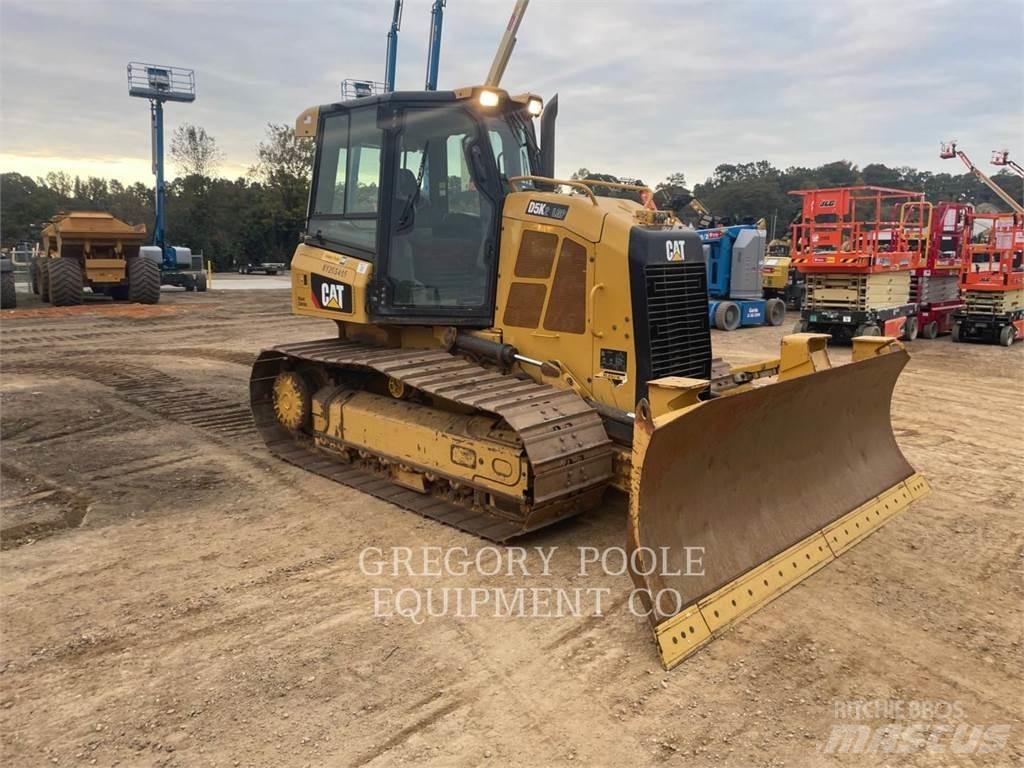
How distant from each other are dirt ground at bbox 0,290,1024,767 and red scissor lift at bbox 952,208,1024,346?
1007 centimetres

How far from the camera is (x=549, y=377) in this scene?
529 centimetres

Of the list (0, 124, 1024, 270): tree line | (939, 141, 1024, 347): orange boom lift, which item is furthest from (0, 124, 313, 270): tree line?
(939, 141, 1024, 347): orange boom lift

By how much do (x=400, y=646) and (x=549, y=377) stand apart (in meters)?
2.28

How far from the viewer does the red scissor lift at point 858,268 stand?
45.9 feet

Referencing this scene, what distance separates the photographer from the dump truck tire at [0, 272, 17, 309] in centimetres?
1806

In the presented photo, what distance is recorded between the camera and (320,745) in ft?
9.49

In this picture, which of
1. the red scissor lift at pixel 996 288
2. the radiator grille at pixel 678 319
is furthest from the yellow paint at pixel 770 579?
the red scissor lift at pixel 996 288

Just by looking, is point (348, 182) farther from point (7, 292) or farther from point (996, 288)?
point (7, 292)

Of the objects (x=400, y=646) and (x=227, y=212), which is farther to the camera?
(x=227, y=212)

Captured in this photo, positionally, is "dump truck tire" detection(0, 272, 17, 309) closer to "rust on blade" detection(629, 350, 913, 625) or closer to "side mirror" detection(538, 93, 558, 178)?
"side mirror" detection(538, 93, 558, 178)

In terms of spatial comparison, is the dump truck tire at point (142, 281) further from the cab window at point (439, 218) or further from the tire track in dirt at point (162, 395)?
the cab window at point (439, 218)

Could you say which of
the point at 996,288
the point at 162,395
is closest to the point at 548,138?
the point at 162,395

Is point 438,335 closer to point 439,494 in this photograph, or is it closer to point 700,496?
point 439,494

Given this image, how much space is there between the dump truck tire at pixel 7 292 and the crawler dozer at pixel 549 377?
15541mm
